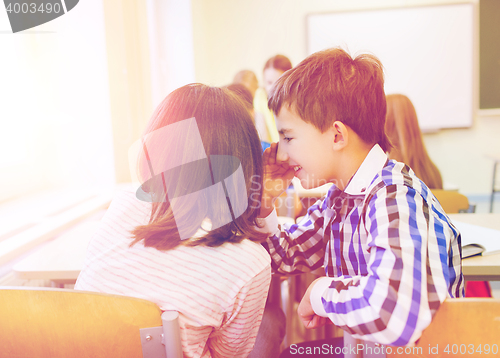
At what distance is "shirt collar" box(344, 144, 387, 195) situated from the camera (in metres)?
0.81

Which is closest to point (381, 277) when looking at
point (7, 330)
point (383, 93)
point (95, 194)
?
point (383, 93)

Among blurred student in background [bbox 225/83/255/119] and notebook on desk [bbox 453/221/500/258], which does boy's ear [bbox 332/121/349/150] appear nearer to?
blurred student in background [bbox 225/83/255/119]

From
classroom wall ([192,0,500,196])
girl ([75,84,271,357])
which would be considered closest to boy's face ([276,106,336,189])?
girl ([75,84,271,357])

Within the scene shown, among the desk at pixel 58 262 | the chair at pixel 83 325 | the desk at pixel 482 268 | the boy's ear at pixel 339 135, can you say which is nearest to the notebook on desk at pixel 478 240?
the desk at pixel 482 268

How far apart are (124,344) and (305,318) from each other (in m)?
0.33

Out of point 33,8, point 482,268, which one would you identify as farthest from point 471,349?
point 33,8

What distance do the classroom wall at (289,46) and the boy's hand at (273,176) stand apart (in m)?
3.32

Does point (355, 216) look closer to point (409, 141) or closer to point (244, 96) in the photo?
point (244, 96)

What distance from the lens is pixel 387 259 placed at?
0.59m

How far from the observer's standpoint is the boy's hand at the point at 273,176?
3.19 ft

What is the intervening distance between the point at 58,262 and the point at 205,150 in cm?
64

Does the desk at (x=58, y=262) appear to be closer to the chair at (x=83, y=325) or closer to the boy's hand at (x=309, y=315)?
the chair at (x=83, y=325)

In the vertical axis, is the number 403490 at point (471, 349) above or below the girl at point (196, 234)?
below

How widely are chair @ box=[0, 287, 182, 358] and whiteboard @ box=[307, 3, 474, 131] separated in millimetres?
3964
